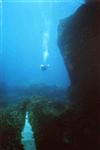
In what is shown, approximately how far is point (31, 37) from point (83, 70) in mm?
891

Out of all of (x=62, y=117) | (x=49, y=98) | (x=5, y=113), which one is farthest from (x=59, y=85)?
(x=5, y=113)

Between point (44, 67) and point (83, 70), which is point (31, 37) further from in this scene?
point (83, 70)

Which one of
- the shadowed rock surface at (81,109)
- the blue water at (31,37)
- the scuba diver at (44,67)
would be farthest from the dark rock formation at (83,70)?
the scuba diver at (44,67)

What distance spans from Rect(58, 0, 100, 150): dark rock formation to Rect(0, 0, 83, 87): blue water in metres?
0.27

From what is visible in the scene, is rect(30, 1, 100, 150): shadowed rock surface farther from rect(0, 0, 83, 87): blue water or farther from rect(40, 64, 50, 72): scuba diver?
rect(40, 64, 50, 72): scuba diver

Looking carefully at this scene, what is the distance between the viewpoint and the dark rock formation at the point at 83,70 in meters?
3.38

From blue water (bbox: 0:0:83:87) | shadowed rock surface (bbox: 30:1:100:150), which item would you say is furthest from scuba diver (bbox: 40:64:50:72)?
shadowed rock surface (bbox: 30:1:100:150)

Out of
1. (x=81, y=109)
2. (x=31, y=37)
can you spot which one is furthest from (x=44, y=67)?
(x=81, y=109)

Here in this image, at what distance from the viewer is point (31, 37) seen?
11.3 feet

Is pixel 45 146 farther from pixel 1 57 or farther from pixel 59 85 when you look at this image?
pixel 1 57

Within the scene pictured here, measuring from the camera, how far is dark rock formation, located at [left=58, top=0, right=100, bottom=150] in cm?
338

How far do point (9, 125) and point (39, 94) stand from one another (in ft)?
1.83

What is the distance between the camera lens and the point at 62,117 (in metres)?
3.36

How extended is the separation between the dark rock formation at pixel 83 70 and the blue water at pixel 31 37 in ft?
0.89
